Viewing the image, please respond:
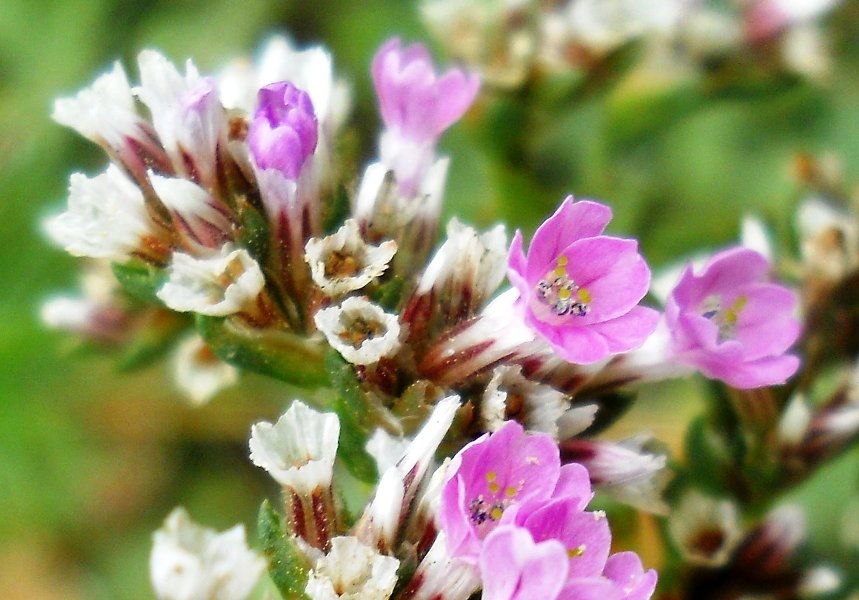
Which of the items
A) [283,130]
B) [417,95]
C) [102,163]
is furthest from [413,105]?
[102,163]

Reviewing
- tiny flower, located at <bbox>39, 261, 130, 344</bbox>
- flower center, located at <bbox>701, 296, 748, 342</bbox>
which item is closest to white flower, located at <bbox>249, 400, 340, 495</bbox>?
flower center, located at <bbox>701, 296, 748, 342</bbox>

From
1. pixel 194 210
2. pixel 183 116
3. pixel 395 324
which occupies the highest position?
pixel 183 116

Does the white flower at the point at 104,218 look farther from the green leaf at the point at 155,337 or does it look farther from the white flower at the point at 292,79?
the green leaf at the point at 155,337

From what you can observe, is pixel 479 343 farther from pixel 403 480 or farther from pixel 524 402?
pixel 403 480

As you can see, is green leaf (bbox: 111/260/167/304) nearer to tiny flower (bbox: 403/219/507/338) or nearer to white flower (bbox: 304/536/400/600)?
tiny flower (bbox: 403/219/507/338)

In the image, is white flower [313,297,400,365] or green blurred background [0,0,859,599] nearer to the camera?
white flower [313,297,400,365]
